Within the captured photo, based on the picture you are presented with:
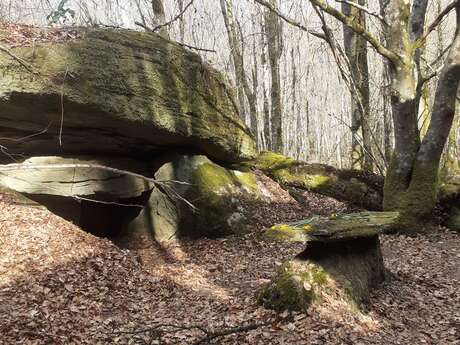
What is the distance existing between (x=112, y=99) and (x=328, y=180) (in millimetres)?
5972

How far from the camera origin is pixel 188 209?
8664 millimetres

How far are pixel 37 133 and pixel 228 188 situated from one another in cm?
412

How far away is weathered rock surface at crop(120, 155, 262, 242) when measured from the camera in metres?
8.55

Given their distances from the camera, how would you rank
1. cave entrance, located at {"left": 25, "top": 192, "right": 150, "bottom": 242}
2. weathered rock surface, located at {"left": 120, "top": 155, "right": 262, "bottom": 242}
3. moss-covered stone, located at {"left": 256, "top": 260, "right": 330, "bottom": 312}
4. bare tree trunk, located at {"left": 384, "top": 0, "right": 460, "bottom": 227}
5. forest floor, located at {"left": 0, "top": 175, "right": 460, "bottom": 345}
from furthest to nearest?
weathered rock surface, located at {"left": 120, "top": 155, "right": 262, "bottom": 242}
cave entrance, located at {"left": 25, "top": 192, "right": 150, "bottom": 242}
bare tree trunk, located at {"left": 384, "top": 0, "right": 460, "bottom": 227}
moss-covered stone, located at {"left": 256, "top": 260, "right": 330, "bottom": 312}
forest floor, located at {"left": 0, "top": 175, "right": 460, "bottom": 345}

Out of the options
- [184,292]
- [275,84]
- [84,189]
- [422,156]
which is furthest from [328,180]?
[84,189]

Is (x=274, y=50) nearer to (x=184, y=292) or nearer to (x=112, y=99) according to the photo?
(x=112, y=99)

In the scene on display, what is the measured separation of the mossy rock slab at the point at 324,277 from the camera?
184 inches

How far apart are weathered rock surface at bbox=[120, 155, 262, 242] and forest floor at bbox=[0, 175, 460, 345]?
0.39m

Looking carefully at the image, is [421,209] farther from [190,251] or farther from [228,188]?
[190,251]

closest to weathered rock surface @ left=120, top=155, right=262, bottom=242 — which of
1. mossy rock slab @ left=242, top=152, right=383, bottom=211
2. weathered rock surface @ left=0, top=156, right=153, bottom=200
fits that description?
weathered rock surface @ left=0, top=156, right=153, bottom=200

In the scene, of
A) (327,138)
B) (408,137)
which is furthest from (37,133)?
(327,138)

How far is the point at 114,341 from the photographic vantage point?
14.5 ft

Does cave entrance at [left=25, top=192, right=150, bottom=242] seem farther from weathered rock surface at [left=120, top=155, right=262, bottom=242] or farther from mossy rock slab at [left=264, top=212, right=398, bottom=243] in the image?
mossy rock slab at [left=264, top=212, right=398, bottom=243]

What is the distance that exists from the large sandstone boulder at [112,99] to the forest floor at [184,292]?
155 centimetres
